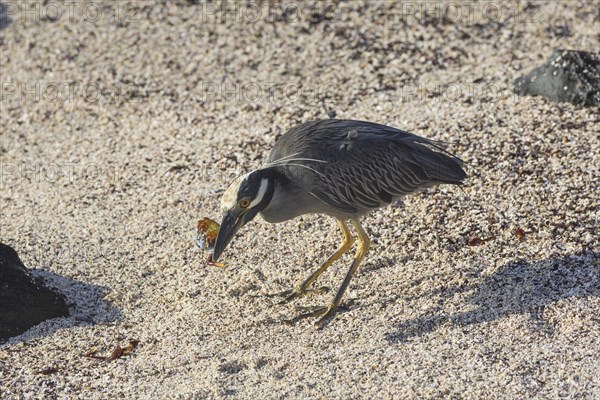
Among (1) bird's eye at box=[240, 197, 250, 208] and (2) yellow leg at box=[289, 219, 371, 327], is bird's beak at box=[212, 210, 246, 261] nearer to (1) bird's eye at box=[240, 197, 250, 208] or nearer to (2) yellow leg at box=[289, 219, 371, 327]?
(1) bird's eye at box=[240, 197, 250, 208]

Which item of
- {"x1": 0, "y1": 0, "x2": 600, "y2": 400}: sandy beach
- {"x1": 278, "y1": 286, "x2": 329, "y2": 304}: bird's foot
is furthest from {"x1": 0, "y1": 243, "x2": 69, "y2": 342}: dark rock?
{"x1": 278, "y1": 286, "x2": 329, "y2": 304}: bird's foot

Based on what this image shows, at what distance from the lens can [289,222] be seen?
657cm

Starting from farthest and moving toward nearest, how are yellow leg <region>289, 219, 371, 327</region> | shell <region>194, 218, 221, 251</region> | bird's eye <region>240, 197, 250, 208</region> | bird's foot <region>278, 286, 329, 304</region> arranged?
shell <region>194, 218, 221, 251</region> < bird's foot <region>278, 286, 329, 304</region> < yellow leg <region>289, 219, 371, 327</region> < bird's eye <region>240, 197, 250, 208</region>

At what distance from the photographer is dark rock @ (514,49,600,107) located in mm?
7426

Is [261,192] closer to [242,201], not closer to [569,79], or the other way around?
[242,201]

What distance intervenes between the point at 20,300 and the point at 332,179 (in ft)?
7.38

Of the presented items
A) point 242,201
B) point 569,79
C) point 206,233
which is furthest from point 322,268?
point 569,79

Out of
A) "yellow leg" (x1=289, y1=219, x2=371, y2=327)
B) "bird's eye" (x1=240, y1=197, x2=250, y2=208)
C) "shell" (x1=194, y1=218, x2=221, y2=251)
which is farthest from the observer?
"shell" (x1=194, y1=218, x2=221, y2=251)

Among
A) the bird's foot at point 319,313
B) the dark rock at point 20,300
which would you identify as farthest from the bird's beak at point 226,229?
the dark rock at point 20,300

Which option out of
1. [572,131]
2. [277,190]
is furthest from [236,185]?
[572,131]

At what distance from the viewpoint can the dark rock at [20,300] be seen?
5.43 metres

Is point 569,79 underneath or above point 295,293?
above

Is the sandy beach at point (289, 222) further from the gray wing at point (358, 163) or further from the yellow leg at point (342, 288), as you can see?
the gray wing at point (358, 163)

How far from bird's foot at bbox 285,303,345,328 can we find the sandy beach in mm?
59
